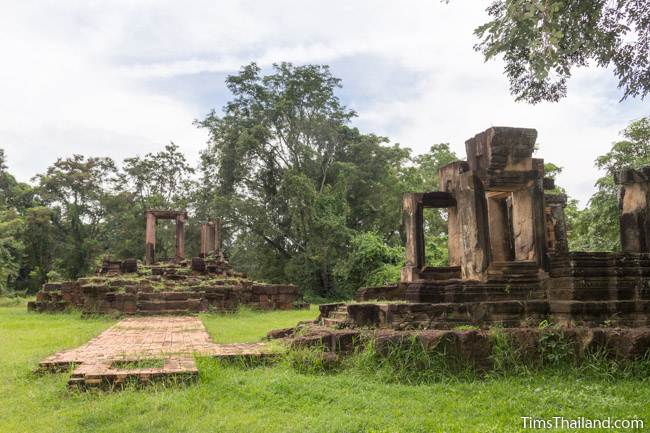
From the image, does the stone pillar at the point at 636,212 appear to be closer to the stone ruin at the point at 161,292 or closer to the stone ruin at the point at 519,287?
the stone ruin at the point at 519,287

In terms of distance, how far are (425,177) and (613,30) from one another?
1885 centimetres

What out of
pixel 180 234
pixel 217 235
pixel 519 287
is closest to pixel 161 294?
pixel 180 234

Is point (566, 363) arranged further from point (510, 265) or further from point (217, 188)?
point (217, 188)

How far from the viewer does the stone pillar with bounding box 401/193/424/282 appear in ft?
37.3

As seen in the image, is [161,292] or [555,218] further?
[161,292]

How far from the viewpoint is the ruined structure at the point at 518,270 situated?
7.20 m

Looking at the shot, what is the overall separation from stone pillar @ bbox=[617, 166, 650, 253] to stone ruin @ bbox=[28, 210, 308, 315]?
37.0ft

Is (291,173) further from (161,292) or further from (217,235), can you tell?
(161,292)

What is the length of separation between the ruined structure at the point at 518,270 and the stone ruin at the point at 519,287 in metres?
0.01

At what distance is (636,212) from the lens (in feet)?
30.6

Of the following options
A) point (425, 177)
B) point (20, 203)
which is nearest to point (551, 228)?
point (425, 177)

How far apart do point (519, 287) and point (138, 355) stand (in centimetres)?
517

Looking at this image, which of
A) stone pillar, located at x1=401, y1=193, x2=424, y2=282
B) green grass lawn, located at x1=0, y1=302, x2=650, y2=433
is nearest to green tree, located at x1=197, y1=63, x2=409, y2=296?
stone pillar, located at x1=401, y1=193, x2=424, y2=282

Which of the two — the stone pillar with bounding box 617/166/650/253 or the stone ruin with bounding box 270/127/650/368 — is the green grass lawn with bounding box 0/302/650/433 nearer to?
the stone ruin with bounding box 270/127/650/368
